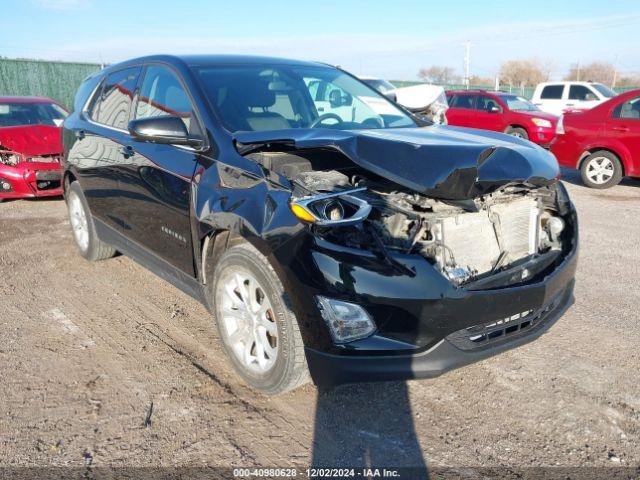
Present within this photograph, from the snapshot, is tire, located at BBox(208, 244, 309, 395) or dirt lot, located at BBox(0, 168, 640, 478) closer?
dirt lot, located at BBox(0, 168, 640, 478)

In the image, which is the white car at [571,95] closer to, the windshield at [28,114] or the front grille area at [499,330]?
the windshield at [28,114]

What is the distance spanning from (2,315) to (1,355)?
0.69m

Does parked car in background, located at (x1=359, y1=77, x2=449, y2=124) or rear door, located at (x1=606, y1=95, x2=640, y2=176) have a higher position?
parked car in background, located at (x1=359, y1=77, x2=449, y2=124)

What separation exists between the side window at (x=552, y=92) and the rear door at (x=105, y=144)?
50.6 feet

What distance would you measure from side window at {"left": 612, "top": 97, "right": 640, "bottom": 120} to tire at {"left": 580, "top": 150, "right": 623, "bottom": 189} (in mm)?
584

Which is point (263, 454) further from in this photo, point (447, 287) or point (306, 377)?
point (447, 287)

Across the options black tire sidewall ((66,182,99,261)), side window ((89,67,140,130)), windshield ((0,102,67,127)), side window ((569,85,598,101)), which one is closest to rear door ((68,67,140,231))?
side window ((89,67,140,130))

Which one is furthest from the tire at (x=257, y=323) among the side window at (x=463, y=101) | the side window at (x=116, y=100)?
the side window at (x=463, y=101)

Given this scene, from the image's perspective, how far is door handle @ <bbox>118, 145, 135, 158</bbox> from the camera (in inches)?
146

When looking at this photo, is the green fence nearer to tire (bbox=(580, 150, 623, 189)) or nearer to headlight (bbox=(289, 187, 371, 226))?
tire (bbox=(580, 150, 623, 189))

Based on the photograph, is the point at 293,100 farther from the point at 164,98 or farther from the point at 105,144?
the point at 105,144

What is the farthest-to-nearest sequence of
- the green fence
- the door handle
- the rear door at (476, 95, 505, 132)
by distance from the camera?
1. the green fence
2. the rear door at (476, 95, 505, 132)
3. the door handle

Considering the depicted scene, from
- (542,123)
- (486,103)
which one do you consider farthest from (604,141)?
(486,103)

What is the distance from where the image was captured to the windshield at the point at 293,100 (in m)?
3.25
